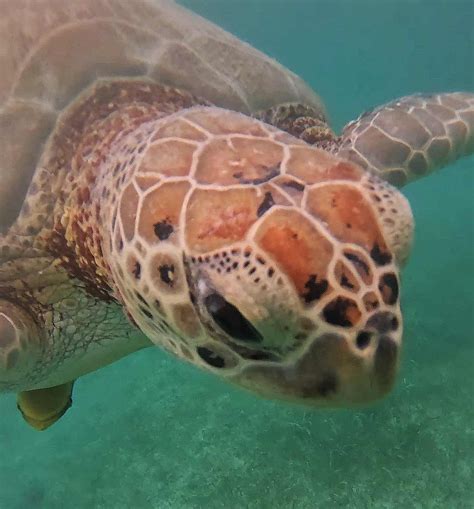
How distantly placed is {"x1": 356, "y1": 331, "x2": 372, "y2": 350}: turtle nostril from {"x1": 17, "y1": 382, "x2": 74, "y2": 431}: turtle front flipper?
8.91ft

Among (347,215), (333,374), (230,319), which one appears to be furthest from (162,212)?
(333,374)

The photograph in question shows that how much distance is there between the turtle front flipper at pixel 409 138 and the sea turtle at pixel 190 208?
1cm

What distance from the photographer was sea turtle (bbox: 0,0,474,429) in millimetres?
1261

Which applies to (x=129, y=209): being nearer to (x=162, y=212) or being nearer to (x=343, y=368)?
(x=162, y=212)

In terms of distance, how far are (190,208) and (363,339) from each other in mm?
533

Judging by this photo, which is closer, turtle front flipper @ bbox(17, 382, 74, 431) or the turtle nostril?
the turtle nostril

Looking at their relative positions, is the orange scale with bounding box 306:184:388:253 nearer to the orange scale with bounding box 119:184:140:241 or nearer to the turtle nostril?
the turtle nostril

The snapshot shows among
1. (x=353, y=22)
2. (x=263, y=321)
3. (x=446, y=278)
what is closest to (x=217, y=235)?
(x=263, y=321)

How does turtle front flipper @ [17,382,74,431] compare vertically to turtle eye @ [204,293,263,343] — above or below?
below

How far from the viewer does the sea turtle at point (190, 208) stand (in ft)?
4.14

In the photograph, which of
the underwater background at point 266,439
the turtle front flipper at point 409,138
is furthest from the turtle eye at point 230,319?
the turtle front flipper at point 409,138

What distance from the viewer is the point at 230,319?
129cm

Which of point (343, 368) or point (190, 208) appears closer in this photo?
point (343, 368)

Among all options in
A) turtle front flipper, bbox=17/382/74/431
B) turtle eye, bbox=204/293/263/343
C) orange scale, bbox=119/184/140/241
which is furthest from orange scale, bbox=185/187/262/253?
turtle front flipper, bbox=17/382/74/431
